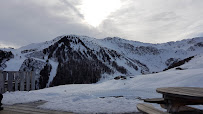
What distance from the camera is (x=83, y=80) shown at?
58125 millimetres

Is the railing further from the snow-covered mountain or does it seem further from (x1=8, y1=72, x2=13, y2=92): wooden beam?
the snow-covered mountain

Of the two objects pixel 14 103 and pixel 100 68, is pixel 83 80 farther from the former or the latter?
pixel 14 103

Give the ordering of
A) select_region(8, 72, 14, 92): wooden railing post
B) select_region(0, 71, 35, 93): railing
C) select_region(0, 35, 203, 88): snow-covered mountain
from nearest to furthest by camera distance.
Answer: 1. select_region(0, 71, 35, 93): railing
2. select_region(8, 72, 14, 92): wooden railing post
3. select_region(0, 35, 203, 88): snow-covered mountain

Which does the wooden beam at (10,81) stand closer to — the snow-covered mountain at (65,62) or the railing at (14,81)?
the railing at (14,81)

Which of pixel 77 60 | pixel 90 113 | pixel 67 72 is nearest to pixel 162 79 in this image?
pixel 90 113

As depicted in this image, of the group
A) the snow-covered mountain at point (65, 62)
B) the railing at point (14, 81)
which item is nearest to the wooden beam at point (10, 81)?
the railing at point (14, 81)

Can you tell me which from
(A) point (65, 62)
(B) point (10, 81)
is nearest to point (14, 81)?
(B) point (10, 81)

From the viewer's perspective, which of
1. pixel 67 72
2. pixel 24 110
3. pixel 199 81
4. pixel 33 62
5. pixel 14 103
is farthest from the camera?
pixel 67 72

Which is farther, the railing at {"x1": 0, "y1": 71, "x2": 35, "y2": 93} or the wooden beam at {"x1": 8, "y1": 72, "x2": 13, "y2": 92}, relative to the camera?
the wooden beam at {"x1": 8, "y1": 72, "x2": 13, "y2": 92}

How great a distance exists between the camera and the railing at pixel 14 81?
10.7 meters

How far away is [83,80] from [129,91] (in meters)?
49.5

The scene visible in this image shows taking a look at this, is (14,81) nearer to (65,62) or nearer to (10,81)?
(10,81)

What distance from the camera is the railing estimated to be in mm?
10663

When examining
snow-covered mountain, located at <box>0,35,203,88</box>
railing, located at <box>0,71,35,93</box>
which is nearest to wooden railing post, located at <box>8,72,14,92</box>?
railing, located at <box>0,71,35,93</box>
